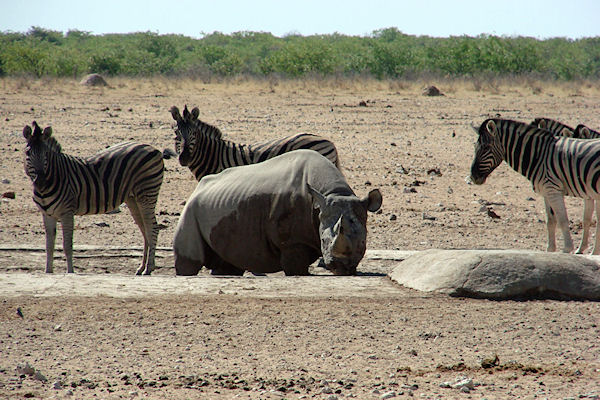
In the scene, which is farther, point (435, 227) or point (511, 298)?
point (435, 227)

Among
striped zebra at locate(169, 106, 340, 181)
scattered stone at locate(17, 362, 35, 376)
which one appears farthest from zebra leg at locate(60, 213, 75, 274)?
scattered stone at locate(17, 362, 35, 376)

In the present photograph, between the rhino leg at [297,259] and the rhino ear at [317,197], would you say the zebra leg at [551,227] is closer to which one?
the rhino leg at [297,259]

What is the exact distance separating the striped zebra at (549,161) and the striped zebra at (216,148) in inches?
84.9

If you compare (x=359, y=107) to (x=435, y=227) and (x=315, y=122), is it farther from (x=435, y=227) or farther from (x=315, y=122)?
(x=435, y=227)

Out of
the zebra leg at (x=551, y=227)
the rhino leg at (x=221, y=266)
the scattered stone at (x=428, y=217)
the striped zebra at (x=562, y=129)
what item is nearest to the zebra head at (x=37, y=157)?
the rhino leg at (x=221, y=266)

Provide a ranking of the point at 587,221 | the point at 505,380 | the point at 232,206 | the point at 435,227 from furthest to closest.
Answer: the point at 435,227 → the point at 587,221 → the point at 232,206 → the point at 505,380

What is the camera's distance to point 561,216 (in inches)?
412

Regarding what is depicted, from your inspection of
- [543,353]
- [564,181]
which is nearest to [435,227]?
[564,181]

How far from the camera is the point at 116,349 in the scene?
5652 mm

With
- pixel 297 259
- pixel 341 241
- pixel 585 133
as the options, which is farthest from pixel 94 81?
pixel 341 241

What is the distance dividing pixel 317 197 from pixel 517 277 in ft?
6.62

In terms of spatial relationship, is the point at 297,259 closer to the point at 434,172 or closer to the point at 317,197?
the point at 317,197

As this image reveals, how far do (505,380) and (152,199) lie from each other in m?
6.36

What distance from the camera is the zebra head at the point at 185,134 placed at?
437 inches
